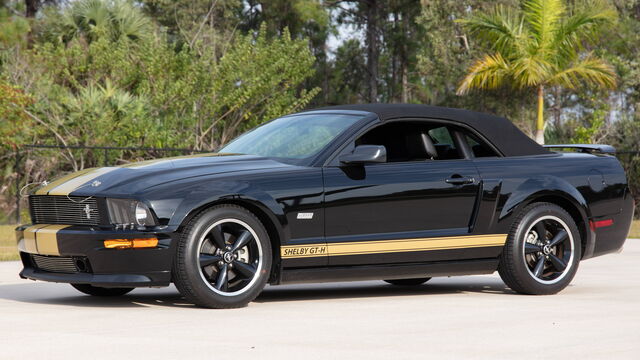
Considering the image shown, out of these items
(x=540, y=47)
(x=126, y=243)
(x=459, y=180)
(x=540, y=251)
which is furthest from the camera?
(x=540, y=47)

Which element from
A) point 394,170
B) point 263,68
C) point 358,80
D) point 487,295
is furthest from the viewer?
point 358,80

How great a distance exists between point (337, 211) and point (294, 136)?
3.07ft

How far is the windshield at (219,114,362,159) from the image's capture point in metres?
8.84

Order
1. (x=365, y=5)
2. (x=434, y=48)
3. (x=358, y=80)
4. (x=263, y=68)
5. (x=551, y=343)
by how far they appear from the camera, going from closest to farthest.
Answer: (x=551, y=343) < (x=263, y=68) < (x=434, y=48) < (x=365, y=5) < (x=358, y=80)

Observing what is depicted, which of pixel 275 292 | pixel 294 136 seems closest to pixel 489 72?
pixel 275 292

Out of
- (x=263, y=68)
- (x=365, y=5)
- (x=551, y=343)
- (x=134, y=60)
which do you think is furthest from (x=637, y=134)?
(x=551, y=343)

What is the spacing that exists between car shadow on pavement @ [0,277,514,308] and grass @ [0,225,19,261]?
3523 millimetres

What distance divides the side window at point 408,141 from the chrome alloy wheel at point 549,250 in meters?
0.93

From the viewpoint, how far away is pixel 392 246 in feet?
28.8

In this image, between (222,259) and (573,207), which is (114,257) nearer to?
(222,259)

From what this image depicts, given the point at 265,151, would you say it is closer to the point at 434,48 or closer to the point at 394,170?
the point at 394,170

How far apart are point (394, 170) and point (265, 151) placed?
1073 millimetres

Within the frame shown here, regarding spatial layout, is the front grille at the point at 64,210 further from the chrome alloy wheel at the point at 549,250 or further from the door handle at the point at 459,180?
the chrome alloy wheel at the point at 549,250

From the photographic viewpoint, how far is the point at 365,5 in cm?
4588
